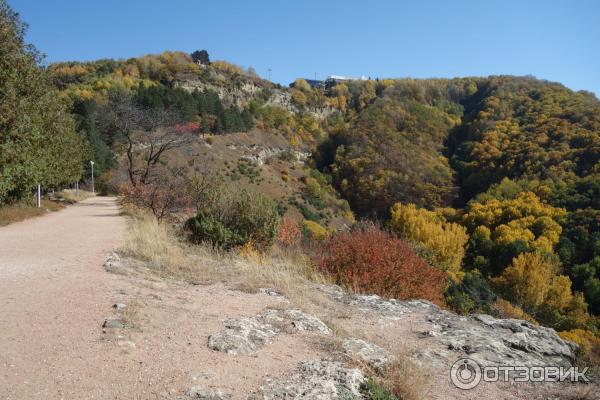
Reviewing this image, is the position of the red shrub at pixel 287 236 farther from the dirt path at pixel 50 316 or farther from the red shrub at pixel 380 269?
the dirt path at pixel 50 316

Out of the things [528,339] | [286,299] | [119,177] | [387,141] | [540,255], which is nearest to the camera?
[528,339]

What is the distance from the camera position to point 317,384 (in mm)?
3398

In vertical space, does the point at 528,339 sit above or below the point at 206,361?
below

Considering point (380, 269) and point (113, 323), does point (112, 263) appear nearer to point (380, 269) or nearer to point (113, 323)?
point (113, 323)

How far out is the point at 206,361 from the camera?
142 inches

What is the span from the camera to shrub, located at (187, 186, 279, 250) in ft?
32.0

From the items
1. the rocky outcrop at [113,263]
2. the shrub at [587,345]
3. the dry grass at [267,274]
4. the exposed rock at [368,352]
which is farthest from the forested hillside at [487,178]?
the rocky outcrop at [113,263]

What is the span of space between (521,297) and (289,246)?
95.6 ft

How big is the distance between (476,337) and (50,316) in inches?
194

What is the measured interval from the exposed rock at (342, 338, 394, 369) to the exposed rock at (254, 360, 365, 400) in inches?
14.0

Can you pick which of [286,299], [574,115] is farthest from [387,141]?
[286,299]

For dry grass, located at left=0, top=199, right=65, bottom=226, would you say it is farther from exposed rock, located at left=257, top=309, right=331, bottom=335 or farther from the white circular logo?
the white circular logo

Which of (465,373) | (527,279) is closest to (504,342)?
(465,373)

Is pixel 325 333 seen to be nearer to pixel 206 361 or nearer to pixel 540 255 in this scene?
pixel 206 361
